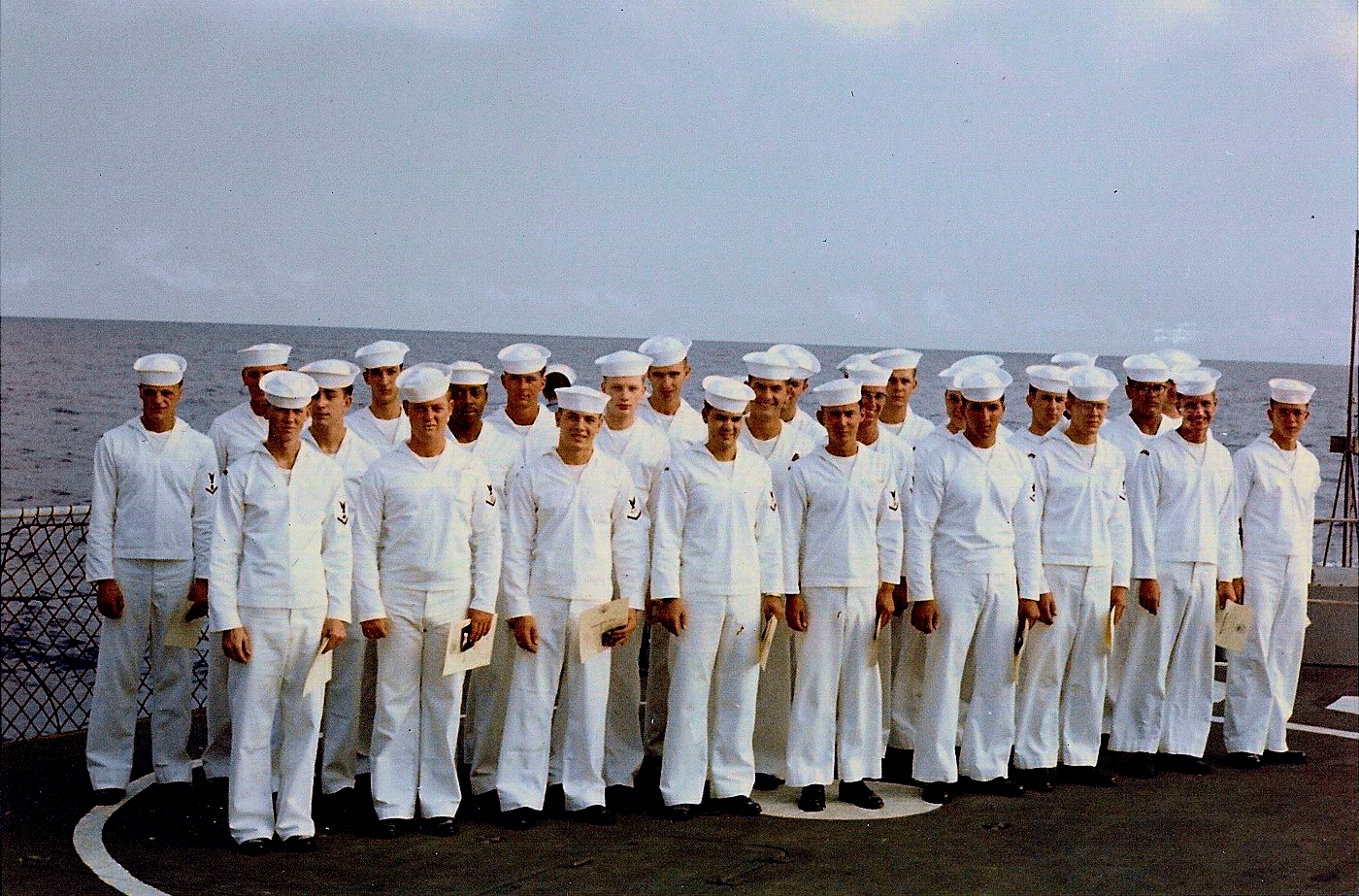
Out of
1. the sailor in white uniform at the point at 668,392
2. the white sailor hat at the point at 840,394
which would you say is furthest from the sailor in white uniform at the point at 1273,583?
the sailor in white uniform at the point at 668,392

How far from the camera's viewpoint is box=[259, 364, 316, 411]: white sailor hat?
6.79m

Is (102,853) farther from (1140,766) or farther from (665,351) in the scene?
(1140,766)

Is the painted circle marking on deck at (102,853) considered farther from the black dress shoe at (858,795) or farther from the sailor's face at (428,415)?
the black dress shoe at (858,795)

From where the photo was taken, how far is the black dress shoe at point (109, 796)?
757 cm

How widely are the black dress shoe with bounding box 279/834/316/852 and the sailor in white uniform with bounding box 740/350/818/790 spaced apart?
228 cm

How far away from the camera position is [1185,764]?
342 inches

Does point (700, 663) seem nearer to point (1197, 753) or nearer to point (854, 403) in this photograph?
point (854, 403)

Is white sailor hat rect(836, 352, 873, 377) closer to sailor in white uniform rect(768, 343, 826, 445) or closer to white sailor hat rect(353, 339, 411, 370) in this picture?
sailor in white uniform rect(768, 343, 826, 445)

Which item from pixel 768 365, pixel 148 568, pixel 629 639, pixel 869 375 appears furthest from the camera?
pixel 869 375

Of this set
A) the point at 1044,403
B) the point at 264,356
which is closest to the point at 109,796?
the point at 264,356

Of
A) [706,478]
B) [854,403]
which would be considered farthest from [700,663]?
[854,403]

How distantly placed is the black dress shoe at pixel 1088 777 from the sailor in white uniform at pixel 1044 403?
1.59 meters

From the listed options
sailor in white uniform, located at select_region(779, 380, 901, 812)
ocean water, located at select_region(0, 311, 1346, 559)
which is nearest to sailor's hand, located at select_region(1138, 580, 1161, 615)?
sailor in white uniform, located at select_region(779, 380, 901, 812)

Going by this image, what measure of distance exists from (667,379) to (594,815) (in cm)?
240
